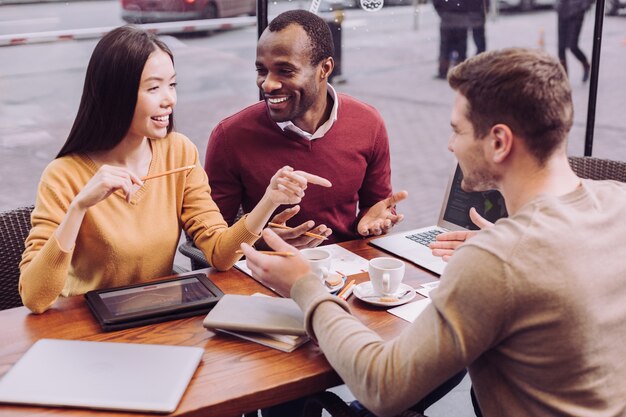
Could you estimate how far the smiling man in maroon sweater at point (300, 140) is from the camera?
2273 millimetres

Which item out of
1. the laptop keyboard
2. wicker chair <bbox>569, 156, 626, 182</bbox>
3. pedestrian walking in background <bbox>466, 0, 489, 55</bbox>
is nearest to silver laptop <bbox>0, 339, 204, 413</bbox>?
the laptop keyboard

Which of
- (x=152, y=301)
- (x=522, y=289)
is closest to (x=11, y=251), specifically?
(x=152, y=301)

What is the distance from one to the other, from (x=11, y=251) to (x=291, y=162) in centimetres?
90

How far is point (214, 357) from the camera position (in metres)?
1.42

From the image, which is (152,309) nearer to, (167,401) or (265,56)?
(167,401)

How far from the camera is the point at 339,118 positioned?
8.06 ft

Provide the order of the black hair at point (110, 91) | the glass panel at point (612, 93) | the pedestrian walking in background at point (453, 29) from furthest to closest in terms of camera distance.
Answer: the glass panel at point (612, 93)
the pedestrian walking in background at point (453, 29)
the black hair at point (110, 91)

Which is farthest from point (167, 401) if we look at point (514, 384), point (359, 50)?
point (359, 50)

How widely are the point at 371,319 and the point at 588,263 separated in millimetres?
575

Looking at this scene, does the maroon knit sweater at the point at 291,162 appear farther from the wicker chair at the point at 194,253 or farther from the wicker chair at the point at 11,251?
the wicker chair at the point at 11,251

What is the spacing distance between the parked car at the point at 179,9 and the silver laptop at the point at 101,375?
2.08 m

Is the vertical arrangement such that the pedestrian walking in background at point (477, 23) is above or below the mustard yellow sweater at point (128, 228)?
above

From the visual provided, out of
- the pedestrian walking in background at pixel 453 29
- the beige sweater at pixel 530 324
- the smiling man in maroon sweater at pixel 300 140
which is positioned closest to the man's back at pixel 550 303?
the beige sweater at pixel 530 324

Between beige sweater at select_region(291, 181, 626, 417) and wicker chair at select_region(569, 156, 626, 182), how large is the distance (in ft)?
4.53
